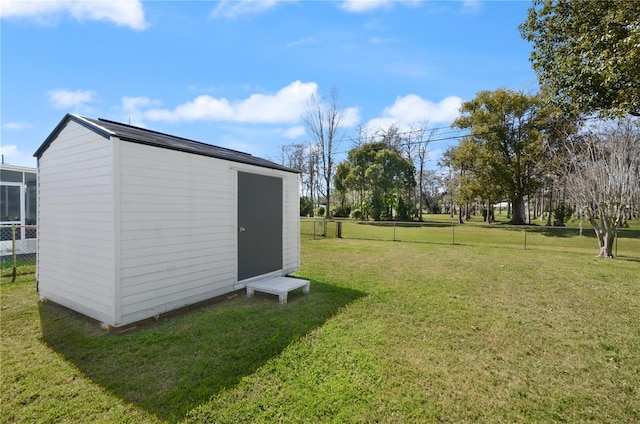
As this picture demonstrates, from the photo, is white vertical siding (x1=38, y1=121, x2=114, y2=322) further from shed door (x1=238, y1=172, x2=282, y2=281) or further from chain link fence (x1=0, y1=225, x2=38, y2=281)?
chain link fence (x1=0, y1=225, x2=38, y2=281)

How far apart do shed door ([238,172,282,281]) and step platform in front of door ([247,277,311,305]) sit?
1.02 ft

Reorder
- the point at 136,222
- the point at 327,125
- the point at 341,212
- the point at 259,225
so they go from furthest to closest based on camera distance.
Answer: the point at 341,212 < the point at 327,125 < the point at 259,225 < the point at 136,222

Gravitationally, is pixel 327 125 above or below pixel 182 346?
above

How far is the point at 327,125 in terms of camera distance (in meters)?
27.3

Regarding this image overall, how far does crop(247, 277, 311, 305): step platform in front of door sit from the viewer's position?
4543mm

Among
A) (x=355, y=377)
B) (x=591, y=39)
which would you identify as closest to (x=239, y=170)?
(x=355, y=377)

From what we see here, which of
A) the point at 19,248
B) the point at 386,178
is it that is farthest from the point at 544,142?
the point at 19,248

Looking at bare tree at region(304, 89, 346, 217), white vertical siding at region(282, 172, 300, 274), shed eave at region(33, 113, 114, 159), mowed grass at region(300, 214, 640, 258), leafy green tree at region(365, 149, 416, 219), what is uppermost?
bare tree at region(304, 89, 346, 217)

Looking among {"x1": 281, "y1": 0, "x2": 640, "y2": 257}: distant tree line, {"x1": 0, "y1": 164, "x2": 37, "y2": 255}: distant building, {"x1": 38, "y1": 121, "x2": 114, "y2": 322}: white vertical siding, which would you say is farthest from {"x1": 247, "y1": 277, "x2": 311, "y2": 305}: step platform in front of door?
{"x1": 0, "y1": 164, "x2": 37, "y2": 255}: distant building

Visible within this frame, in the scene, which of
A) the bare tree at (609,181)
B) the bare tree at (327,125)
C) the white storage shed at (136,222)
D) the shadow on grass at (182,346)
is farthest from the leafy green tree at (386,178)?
the shadow on grass at (182,346)

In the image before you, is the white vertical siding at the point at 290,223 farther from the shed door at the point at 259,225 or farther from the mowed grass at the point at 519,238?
the mowed grass at the point at 519,238

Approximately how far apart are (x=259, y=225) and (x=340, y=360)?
3.09 meters

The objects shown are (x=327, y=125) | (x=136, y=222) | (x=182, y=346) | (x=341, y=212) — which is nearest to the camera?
(x=182, y=346)

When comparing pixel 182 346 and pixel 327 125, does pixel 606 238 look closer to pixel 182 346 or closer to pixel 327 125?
pixel 182 346
